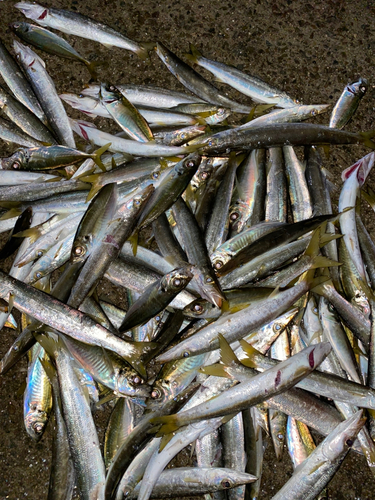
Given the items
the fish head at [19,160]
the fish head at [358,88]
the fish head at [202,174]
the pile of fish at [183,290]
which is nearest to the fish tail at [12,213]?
the pile of fish at [183,290]

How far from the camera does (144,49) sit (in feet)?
11.6

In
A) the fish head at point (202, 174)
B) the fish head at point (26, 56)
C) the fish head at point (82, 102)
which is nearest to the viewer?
the fish head at point (202, 174)

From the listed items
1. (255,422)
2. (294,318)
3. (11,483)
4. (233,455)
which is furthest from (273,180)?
(11,483)

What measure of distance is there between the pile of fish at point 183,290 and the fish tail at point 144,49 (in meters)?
0.37

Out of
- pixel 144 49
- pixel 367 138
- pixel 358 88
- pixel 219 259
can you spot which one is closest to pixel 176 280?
pixel 219 259

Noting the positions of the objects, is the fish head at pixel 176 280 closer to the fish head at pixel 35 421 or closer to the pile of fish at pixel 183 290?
the pile of fish at pixel 183 290

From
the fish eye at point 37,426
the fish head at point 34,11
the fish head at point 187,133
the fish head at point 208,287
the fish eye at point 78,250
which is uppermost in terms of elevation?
the fish head at point 34,11

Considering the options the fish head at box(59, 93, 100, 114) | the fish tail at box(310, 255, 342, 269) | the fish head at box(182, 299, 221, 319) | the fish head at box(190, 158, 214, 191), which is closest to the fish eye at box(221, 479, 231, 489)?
the fish head at box(182, 299, 221, 319)

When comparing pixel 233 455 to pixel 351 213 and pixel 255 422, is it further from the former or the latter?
pixel 351 213

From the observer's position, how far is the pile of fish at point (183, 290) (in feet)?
8.96

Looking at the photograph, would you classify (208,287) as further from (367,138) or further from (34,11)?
(34,11)

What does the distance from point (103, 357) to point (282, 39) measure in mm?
3056

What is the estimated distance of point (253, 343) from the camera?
2.90 metres

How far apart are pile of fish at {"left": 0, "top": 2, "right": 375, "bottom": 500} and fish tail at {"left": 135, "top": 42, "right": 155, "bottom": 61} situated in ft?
1.20
